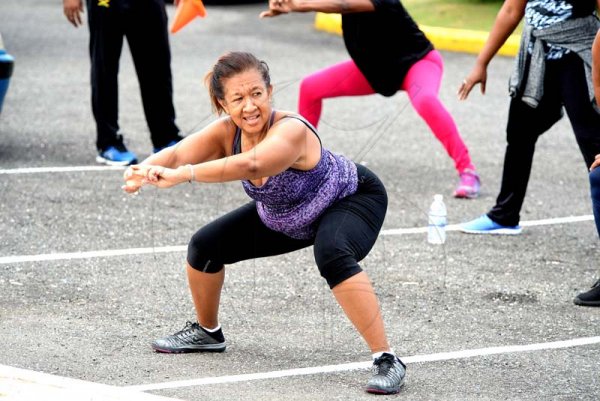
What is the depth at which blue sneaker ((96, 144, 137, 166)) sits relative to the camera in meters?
8.49

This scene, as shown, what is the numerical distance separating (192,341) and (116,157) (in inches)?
142

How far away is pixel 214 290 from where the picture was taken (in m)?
5.02

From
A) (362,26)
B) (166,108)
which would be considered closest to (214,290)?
(362,26)

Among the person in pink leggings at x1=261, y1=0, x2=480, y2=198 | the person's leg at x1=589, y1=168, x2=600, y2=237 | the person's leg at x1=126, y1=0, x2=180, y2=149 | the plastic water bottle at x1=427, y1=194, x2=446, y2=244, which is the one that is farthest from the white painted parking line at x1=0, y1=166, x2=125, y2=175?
the person's leg at x1=589, y1=168, x2=600, y2=237

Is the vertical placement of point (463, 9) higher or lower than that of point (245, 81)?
lower

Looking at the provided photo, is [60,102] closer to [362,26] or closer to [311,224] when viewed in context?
[362,26]

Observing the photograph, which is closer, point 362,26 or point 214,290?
point 214,290

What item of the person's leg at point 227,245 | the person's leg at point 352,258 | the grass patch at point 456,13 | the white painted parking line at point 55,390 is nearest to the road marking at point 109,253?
the person's leg at point 227,245

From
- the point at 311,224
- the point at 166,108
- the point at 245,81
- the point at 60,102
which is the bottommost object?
the point at 60,102

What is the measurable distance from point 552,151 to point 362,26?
2.50 m

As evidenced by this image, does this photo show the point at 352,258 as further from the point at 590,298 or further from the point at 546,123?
the point at 546,123

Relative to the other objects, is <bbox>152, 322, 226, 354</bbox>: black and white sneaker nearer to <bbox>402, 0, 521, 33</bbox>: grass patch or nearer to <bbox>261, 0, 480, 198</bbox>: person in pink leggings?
<bbox>261, 0, 480, 198</bbox>: person in pink leggings

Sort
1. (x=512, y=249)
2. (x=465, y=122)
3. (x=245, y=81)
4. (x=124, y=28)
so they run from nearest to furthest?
(x=245, y=81) → (x=512, y=249) → (x=124, y=28) → (x=465, y=122)

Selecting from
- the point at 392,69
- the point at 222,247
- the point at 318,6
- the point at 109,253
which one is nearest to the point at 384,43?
the point at 392,69
